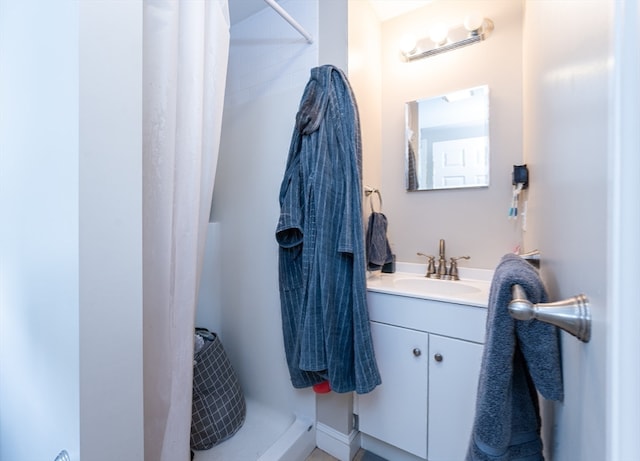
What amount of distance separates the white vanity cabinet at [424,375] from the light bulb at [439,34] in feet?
4.76

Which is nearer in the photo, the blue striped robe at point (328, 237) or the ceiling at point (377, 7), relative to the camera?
the blue striped robe at point (328, 237)

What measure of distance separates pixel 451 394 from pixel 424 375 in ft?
0.36

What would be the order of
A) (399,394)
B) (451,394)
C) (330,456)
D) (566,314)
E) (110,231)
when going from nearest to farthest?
(566,314)
(110,231)
(451,394)
(399,394)
(330,456)

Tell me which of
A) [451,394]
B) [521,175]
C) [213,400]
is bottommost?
[213,400]

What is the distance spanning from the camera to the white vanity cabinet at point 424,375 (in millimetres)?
1009

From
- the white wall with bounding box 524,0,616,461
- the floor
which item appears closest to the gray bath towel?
the white wall with bounding box 524,0,616,461

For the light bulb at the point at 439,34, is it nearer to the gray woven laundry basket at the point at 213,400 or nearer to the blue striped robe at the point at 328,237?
the blue striped robe at the point at 328,237

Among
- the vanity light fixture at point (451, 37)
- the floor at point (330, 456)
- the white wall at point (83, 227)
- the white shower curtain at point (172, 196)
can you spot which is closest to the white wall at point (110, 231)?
the white wall at point (83, 227)

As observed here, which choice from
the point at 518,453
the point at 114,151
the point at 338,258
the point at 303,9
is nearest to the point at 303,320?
the point at 338,258

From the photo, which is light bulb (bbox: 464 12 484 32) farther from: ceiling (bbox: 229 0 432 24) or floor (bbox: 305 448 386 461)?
floor (bbox: 305 448 386 461)

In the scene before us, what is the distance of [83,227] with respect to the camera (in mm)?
416

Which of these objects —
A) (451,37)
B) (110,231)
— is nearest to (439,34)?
(451,37)

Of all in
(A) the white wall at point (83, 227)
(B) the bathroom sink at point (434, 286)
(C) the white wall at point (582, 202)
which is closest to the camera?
(C) the white wall at point (582, 202)

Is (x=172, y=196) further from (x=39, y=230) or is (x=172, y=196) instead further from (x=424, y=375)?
(x=424, y=375)
